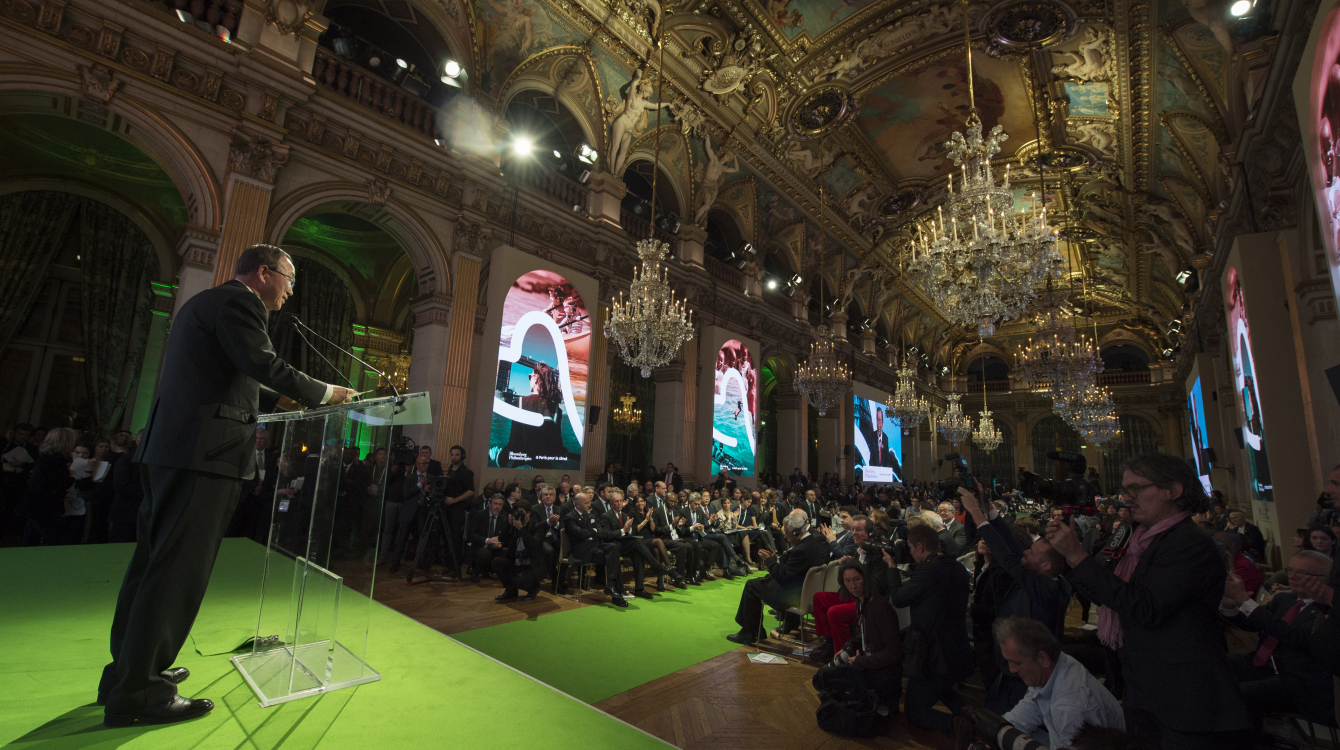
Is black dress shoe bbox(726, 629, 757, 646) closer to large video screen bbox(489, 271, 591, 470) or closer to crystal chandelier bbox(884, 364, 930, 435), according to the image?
large video screen bbox(489, 271, 591, 470)

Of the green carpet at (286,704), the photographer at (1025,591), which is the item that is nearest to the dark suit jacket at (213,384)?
→ the green carpet at (286,704)

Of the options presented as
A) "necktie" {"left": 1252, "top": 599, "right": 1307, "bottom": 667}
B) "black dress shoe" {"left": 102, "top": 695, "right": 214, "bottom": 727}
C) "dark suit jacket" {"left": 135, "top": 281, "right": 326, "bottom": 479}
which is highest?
"dark suit jacket" {"left": 135, "top": 281, "right": 326, "bottom": 479}

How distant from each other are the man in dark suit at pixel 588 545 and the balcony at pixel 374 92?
5921 mm

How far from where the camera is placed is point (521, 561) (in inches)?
213

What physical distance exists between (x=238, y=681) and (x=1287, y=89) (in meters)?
9.84

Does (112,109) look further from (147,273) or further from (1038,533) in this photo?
(1038,533)

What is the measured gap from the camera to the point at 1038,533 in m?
3.75

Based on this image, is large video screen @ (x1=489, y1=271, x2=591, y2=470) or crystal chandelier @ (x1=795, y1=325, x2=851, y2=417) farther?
crystal chandelier @ (x1=795, y1=325, x2=851, y2=417)

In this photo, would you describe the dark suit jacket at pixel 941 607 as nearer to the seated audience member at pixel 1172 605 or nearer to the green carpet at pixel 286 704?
the seated audience member at pixel 1172 605

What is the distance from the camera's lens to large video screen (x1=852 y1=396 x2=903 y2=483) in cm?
1784

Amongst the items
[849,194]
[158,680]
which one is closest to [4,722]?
[158,680]

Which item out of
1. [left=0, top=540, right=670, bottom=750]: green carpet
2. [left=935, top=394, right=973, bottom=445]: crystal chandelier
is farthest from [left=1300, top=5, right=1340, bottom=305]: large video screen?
[left=935, top=394, right=973, bottom=445]: crystal chandelier

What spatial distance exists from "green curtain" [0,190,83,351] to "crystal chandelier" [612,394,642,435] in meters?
8.95

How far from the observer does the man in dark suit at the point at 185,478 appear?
1867 mm
